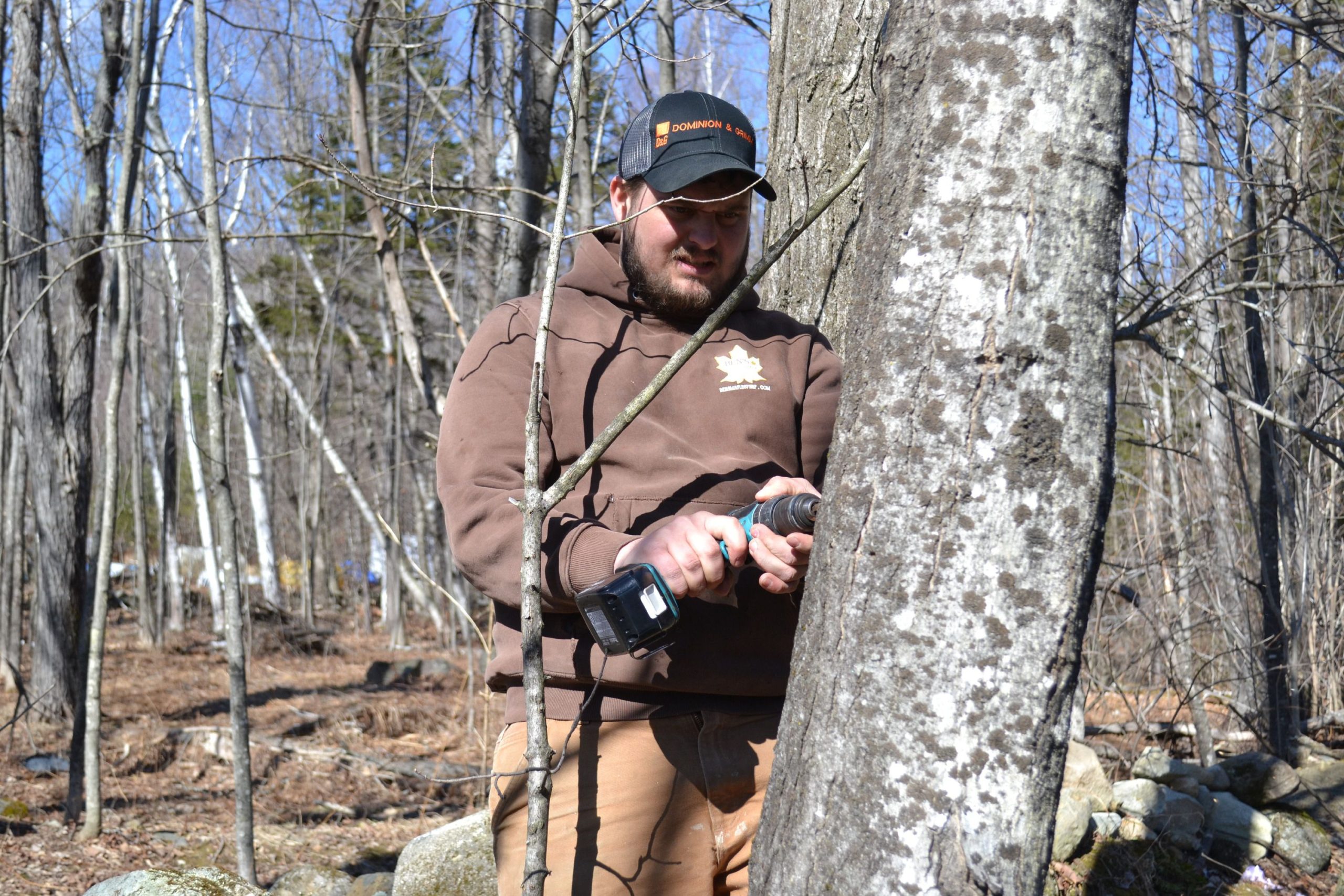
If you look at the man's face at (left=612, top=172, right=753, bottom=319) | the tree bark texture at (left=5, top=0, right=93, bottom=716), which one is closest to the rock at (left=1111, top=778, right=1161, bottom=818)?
the man's face at (left=612, top=172, right=753, bottom=319)

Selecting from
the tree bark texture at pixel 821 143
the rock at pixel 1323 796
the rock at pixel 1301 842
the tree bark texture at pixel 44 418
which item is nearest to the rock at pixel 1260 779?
the rock at pixel 1323 796

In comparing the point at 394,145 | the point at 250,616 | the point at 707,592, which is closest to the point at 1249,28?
the point at 707,592

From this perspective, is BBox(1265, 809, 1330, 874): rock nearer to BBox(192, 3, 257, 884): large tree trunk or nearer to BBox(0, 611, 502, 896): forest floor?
BBox(0, 611, 502, 896): forest floor

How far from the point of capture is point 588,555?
1925 mm

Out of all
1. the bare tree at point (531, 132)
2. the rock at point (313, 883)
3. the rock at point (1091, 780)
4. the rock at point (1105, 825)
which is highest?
the bare tree at point (531, 132)

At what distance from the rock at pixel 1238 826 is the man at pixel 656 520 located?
133 inches

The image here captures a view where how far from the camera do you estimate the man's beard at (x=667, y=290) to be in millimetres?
2363

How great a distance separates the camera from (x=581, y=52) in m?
2.37

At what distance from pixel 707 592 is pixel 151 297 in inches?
869

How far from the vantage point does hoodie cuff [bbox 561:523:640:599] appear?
1.91 m

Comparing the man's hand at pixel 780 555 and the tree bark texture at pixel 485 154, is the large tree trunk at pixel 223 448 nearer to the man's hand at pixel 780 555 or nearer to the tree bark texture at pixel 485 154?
the tree bark texture at pixel 485 154

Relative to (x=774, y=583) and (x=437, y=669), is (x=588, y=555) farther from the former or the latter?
(x=437, y=669)

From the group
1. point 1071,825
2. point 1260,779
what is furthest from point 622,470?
point 1260,779

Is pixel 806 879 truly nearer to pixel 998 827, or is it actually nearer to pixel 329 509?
pixel 998 827
